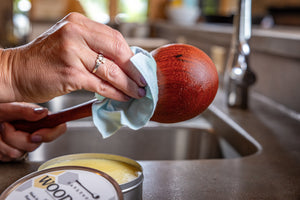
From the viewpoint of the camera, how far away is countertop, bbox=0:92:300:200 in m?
0.58

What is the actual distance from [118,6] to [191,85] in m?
3.66

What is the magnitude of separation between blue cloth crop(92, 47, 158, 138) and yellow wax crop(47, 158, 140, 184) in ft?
0.20

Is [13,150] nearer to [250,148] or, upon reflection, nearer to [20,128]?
[20,128]

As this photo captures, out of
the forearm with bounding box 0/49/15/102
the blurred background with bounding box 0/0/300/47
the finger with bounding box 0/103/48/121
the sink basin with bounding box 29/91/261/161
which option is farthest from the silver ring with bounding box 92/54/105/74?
the blurred background with bounding box 0/0/300/47

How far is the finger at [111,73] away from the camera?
48cm

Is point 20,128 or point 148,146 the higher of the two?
point 20,128

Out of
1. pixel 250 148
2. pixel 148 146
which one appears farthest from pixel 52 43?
pixel 148 146

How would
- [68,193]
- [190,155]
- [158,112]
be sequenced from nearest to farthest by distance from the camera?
1. [68,193]
2. [158,112]
3. [190,155]

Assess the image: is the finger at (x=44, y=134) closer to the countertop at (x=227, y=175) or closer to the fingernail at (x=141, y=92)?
the countertop at (x=227, y=175)

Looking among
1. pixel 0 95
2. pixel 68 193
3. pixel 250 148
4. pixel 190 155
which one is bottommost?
pixel 190 155

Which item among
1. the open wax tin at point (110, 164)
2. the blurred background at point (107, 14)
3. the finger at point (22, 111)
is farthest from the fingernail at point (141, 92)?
the blurred background at point (107, 14)

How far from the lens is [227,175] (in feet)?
2.17

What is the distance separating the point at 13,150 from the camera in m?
0.68

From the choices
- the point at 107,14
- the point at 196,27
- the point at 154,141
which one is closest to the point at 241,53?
the point at 154,141
